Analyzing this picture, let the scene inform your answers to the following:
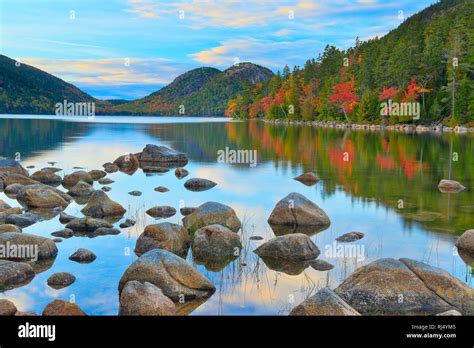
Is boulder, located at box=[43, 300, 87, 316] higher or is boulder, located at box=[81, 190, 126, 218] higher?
boulder, located at box=[81, 190, 126, 218]

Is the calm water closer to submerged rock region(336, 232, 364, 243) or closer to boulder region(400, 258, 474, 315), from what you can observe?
submerged rock region(336, 232, 364, 243)

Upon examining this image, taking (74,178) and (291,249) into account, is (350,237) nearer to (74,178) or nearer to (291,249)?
(291,249)

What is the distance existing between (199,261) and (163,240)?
1270mm

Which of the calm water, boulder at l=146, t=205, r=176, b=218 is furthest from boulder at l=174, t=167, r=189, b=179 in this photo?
boulder at l=146, t=205, r=176, b=218

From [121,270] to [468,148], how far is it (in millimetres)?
42064

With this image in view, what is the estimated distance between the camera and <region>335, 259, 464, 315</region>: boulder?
418 inches

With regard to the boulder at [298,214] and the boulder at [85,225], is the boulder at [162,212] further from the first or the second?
the boulder at [298,214]

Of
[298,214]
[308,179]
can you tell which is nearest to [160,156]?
[308,179]

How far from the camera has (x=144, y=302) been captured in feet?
32.8

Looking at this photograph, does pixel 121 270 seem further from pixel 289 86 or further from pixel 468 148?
pixel 289 86

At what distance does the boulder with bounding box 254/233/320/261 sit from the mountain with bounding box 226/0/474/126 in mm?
68705

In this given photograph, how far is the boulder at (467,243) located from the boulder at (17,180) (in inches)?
785

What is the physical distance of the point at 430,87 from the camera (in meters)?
87.3
